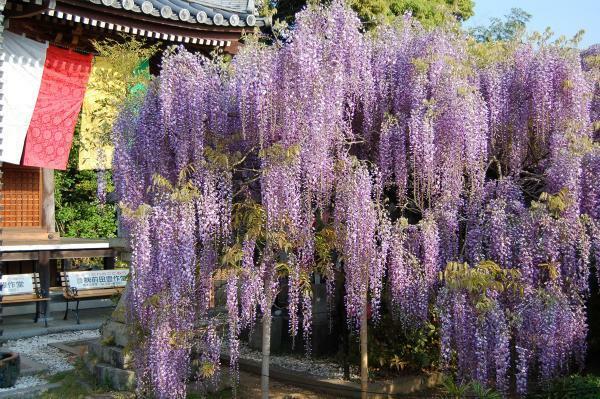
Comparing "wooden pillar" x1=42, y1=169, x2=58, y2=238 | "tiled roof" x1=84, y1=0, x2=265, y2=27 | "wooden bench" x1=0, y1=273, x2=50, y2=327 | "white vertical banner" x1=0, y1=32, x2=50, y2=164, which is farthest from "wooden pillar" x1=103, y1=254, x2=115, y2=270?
"tiled roof" x1=84, y1=0, x2=265, y2=27

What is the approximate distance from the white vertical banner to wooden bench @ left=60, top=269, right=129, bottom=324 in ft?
8.22

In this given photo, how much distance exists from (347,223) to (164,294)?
6.03ft

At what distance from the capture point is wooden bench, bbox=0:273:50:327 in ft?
33.8

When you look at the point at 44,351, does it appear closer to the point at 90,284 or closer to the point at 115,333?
the point at 90,284

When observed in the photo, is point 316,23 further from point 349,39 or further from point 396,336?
point 396,336

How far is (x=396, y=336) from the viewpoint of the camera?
7520mm

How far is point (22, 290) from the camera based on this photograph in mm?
10586

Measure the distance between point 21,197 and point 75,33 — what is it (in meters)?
3.52

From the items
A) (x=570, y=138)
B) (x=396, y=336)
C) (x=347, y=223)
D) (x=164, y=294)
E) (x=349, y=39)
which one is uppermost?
(x=349, y=39)

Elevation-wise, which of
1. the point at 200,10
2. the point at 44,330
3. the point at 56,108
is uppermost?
the point at 200,10

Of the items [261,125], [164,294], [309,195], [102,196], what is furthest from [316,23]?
[102,196]

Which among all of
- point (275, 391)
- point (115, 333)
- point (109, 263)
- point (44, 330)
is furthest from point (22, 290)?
point (275, 391)

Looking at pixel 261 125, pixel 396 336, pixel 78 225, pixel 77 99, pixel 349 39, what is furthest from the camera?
pixel 78 225

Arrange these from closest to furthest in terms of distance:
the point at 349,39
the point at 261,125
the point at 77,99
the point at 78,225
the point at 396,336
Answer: the point at 261,125 → the point at 349,39 → the point at 396,336 → the point at 77,99 → the point at 78,225
